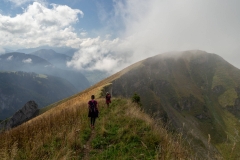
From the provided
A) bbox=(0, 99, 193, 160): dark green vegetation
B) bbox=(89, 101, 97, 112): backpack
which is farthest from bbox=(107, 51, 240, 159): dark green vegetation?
bbox=(0, 99, 193, 160): dark green vegetation

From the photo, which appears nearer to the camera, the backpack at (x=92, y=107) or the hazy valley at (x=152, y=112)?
the hazy valley at (x=152, y=112)

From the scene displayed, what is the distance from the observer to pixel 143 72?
7352 inches

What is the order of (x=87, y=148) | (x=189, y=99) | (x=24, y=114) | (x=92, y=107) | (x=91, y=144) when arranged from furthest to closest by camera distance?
(x=189, y=99) → (x=24, y=114) → (x=92, y=107) → (x=91, y=144) → (x=87, y=148)

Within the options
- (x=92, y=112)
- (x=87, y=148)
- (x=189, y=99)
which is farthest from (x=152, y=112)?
(x=189, y=99)

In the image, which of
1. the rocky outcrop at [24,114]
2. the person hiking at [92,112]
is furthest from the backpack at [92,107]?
the rocky outcrop at [24,114]

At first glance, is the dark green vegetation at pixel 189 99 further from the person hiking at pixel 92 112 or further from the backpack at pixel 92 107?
the person hiking at pixel 92 112

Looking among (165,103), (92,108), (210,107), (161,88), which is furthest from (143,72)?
(92,108)

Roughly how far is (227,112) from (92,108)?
184562 mm

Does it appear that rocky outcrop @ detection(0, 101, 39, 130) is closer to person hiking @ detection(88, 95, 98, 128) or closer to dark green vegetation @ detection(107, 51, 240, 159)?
dark green vegetation @ detection(107, 51, 240, 159)

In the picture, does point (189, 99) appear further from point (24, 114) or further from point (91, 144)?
point (91, 144)

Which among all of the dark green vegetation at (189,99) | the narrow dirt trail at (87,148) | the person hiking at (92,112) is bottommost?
the dark green vegetation at (189,99)

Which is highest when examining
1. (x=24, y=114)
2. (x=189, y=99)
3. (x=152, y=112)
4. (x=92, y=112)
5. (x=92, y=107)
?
(x=92, y=107)

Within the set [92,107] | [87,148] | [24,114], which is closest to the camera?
[87,148]

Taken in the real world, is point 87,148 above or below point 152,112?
above
